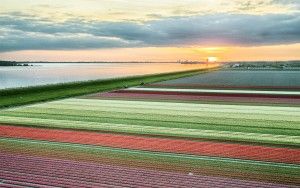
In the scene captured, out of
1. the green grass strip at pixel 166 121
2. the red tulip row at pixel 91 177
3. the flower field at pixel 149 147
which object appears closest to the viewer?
the red tulip row at pixel 91 177

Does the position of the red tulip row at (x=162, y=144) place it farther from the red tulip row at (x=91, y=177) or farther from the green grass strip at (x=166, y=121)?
the green grass strip at (x=166, y=121)

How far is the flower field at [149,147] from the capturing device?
890cm

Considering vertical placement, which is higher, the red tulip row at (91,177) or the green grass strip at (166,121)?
the green grass strip at (166,121)

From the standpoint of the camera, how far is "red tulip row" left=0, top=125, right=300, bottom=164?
10852mm

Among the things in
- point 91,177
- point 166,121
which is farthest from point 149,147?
point 166,121

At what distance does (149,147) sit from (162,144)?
550mm

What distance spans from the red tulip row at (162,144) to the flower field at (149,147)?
26 mm

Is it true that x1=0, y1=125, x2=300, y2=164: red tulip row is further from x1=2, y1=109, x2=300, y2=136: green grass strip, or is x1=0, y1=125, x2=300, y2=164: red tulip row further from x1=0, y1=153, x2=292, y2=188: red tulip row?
x1=2, y1=109, x2=300, y2=136: green grass strip

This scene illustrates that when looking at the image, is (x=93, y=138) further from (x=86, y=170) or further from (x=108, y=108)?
(x=108, y=108)

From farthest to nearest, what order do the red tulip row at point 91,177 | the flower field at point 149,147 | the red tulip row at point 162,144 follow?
the red tulip row at point 162,144 → the flower field at point 149,147 → the red tulip row at point 91,177

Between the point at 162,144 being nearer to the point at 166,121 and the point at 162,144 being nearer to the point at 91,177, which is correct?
the point at 91,177

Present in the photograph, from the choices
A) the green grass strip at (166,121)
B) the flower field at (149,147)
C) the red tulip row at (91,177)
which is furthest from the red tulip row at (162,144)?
the green grass strip at (166,121)

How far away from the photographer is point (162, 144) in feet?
39.8

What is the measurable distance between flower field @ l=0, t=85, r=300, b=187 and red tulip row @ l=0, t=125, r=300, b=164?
26mm
